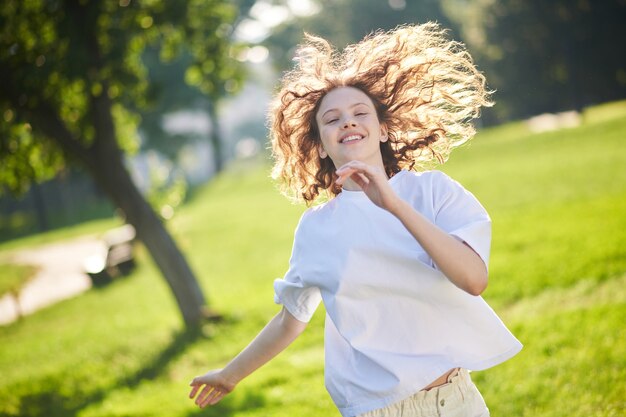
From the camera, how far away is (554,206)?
13938 mm

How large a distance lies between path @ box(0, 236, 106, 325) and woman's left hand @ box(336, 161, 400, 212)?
48.9ft

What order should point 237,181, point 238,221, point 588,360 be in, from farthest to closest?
point 237,181, point 238,221, point 588,360

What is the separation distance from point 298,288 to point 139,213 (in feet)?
26.0

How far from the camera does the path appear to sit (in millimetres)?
16906

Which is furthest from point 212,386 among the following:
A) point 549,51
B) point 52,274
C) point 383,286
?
point 549,51

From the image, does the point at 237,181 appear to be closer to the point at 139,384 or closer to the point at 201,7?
the point at 201,7

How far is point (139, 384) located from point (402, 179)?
650 cm

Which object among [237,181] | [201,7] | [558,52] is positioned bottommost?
[237,181]

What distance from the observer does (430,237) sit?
2.13 metres

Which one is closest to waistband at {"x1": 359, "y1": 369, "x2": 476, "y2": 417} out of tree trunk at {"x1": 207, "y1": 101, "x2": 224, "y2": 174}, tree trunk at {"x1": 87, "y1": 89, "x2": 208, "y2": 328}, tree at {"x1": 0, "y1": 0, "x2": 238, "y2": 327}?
tree at {"x1": 0, "y1": 0, "x2": 238, "y2": 327}

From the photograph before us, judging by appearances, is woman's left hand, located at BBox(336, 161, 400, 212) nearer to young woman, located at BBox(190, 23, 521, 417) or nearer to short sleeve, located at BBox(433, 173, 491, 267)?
young woman, located at BBox(190, 23, 521, 417)

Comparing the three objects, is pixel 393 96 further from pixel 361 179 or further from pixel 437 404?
pixel 437 404

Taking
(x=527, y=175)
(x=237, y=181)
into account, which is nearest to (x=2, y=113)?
(x=527, y=175)

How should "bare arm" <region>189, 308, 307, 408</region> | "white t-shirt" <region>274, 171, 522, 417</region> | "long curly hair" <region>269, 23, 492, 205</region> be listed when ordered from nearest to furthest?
"white t-shirt" <region>274, 171, 522, 417</region> < "bare arm" <region>189, 308, 307, 408</region> < "long curly hair" <region>269, 23, 492, 205</region>
